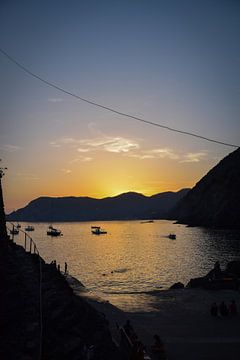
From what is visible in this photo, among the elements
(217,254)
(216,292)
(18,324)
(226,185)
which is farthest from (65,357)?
(226,185)

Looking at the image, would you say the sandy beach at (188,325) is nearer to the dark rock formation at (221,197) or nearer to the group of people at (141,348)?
the group of people at (141,348)

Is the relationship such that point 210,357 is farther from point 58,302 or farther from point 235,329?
point 58,302

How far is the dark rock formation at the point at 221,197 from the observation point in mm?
154625

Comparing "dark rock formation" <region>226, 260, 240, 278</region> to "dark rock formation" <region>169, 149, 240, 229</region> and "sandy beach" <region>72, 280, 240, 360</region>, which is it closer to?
"sandy beach" <region>72, 280, 240, 360</region>

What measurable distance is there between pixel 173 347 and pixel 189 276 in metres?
37.2

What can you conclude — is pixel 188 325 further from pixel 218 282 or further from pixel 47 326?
pixel 218 282

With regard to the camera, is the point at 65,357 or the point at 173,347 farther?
the point at 173,347

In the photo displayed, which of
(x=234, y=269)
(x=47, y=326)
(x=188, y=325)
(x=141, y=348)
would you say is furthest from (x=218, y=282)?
(x=47, y=326)

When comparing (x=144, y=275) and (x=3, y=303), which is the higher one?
(x=3, y=303)

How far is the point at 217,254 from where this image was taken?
263 ft

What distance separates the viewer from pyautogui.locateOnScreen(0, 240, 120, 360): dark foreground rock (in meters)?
13.2

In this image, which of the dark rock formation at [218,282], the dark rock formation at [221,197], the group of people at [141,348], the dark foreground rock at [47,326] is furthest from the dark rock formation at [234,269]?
the dark rock formation at [221,197]

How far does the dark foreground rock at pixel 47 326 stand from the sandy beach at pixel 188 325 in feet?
11.7

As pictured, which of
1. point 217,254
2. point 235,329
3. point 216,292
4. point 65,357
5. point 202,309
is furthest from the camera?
point 217,254
